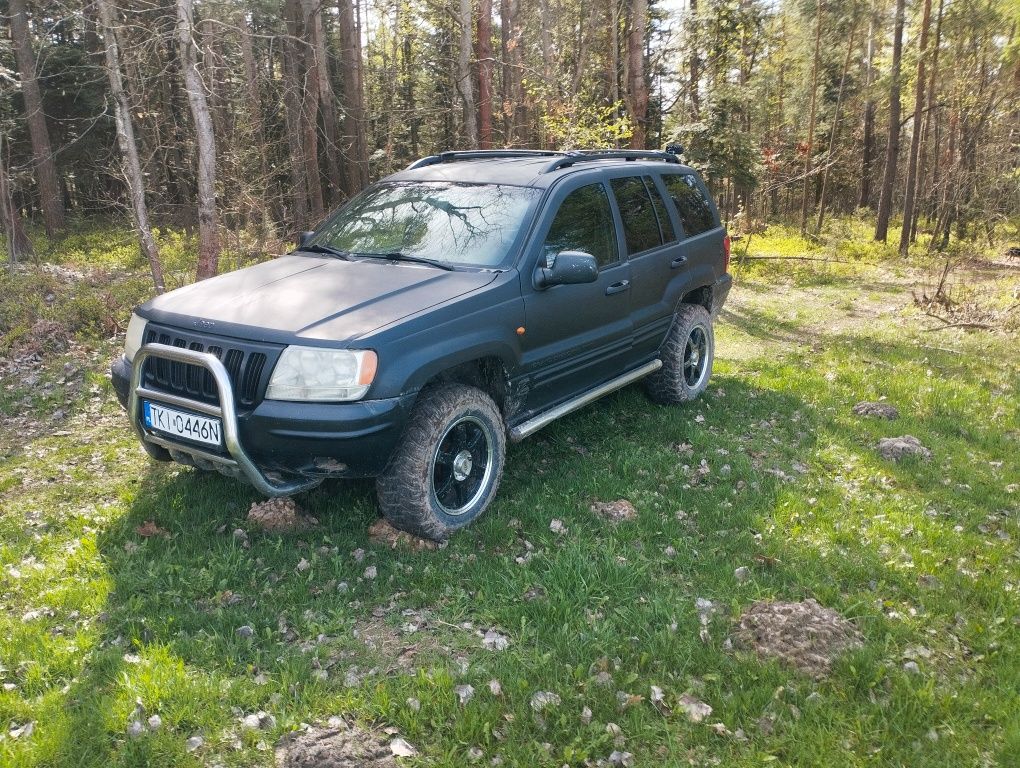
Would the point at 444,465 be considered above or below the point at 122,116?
below

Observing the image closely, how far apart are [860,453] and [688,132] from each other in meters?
11.9

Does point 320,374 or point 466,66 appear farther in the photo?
point 466,66

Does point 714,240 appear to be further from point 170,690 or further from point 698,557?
point 170,690

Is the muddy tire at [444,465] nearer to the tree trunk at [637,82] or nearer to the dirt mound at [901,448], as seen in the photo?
the dirt mound at [901,448]

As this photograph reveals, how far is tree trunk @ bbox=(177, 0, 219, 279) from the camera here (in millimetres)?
8523

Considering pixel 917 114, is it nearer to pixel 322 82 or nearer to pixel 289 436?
pixel 322 82

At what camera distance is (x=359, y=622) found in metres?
3.68

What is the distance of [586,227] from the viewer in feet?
17.4

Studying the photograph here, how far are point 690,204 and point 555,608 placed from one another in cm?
440

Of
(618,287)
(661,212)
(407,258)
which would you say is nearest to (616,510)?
(618,287)

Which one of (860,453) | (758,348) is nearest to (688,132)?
(758,348)

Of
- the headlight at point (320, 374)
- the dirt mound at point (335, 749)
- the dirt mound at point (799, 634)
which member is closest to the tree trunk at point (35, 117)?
the headlight at point (320, 374)

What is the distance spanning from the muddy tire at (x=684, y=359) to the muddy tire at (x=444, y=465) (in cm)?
237

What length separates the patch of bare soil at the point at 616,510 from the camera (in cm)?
472
